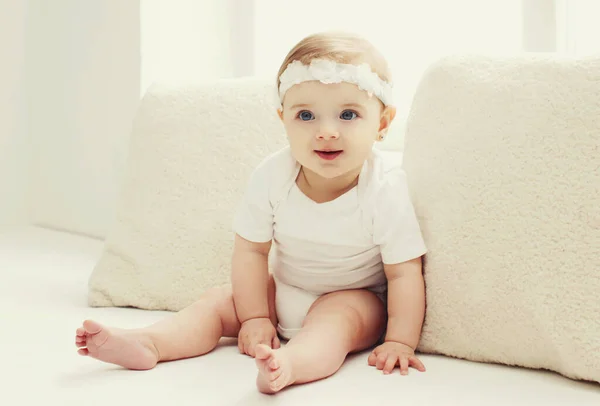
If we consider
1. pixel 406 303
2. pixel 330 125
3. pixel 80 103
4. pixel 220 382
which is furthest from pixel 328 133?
pixel 80 103

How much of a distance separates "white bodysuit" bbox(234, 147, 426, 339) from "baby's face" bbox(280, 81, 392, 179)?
7 centimetres

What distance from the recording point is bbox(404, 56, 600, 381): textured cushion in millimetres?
1029

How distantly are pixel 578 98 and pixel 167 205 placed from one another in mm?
788

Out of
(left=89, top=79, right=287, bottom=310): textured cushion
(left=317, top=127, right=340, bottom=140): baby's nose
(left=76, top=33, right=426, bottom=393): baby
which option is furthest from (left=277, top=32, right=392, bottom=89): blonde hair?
(left=89, top=79, right=287, bottom=310): textured cushion

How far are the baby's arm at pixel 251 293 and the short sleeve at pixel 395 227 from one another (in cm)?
20

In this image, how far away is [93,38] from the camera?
7.75 ft

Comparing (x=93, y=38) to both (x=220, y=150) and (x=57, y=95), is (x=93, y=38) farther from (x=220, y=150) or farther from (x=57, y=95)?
(x=220, y=150)

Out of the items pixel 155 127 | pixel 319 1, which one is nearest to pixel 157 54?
pixel 319 1

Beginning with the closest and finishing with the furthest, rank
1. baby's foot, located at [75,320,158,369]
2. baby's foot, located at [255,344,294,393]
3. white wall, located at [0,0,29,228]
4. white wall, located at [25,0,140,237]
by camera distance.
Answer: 1. baby's foot, located at [255,344,294,393]
2. baby's foot, located at [75,320,158,369]
3. white wall, located at [25,0,140,237]
4. white wall, located at [0,0,29,228]

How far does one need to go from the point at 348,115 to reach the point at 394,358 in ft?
1.22

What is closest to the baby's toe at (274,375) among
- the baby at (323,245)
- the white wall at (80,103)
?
the baby at (323,245)

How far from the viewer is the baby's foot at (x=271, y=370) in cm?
93

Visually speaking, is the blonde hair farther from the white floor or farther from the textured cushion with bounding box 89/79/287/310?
the white floor

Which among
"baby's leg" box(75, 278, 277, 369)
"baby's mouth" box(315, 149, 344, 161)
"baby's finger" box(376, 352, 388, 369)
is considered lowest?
"baby's finger" box(376, 352, 388, 369)
